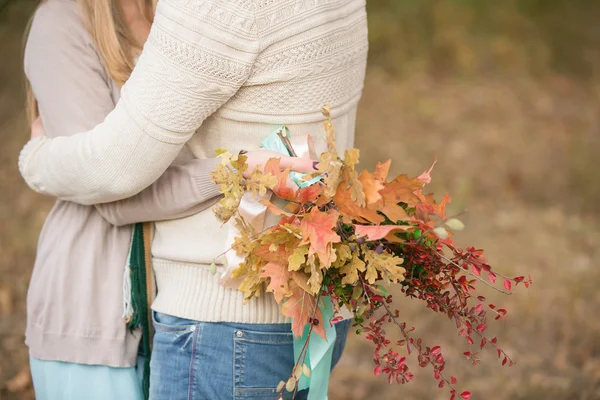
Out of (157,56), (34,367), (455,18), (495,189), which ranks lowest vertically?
(495,189)

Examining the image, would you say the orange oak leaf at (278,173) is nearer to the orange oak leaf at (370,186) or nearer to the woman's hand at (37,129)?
the orange oak leaf at (370,186)

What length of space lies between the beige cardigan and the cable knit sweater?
65 millimetres

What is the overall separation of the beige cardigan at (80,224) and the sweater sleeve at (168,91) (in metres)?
0.11

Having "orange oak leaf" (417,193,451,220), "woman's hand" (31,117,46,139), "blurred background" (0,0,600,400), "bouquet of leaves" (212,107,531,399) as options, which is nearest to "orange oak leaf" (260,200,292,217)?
"bouquet of leaves" (212,107,531,399)

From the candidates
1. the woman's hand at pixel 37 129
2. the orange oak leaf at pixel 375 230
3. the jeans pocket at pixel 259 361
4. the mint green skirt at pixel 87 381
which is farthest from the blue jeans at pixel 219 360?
the woman's hand at pixel 37 129

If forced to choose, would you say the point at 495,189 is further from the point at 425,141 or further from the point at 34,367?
the point at 34,367

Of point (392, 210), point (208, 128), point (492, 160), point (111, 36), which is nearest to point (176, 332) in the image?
point (208, 128)

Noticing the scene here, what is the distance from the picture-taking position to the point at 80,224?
5.12ft

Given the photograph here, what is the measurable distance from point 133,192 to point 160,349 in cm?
33

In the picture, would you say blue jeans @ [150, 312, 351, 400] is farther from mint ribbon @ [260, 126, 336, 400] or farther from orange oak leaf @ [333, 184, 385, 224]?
orange oak leaf @ [333, 184, 385, 224]

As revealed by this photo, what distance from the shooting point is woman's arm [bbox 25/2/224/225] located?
4.72 feet

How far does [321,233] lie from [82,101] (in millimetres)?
614

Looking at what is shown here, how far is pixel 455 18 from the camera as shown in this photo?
7207 mm

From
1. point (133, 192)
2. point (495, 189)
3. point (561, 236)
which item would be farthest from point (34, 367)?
point (495, 189)
